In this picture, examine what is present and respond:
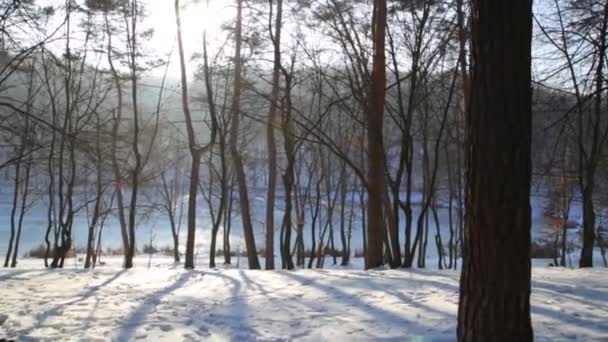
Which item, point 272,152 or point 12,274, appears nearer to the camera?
point 12,274

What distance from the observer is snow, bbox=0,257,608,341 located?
3387mm

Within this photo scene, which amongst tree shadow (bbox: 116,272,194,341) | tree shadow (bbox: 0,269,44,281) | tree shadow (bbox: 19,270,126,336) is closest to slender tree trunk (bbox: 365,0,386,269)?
tree shadow (bbox: 116,272,194,341)

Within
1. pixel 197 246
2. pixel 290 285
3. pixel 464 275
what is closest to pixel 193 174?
pixel 290 285

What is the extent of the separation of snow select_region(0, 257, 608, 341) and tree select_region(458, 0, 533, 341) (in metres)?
0.91

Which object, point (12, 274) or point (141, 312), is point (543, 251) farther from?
point (141, 312)

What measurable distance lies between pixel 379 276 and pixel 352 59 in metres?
4.18

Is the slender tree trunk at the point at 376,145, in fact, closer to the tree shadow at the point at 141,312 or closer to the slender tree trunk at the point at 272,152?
the slender tree trunk at the point at 272,152

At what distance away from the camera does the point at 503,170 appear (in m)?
2.27

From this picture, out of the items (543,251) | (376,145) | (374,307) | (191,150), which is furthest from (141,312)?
(543,251)

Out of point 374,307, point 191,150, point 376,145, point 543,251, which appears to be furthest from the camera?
point 543,251

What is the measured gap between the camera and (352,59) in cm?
854

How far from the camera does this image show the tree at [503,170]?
2266 mm

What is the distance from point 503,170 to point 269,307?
265 centimetres

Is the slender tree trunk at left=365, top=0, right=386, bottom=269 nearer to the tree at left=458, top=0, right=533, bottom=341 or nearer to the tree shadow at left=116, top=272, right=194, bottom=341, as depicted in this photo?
the tree shadow at left=116, top=272, right=194, bottom=341
